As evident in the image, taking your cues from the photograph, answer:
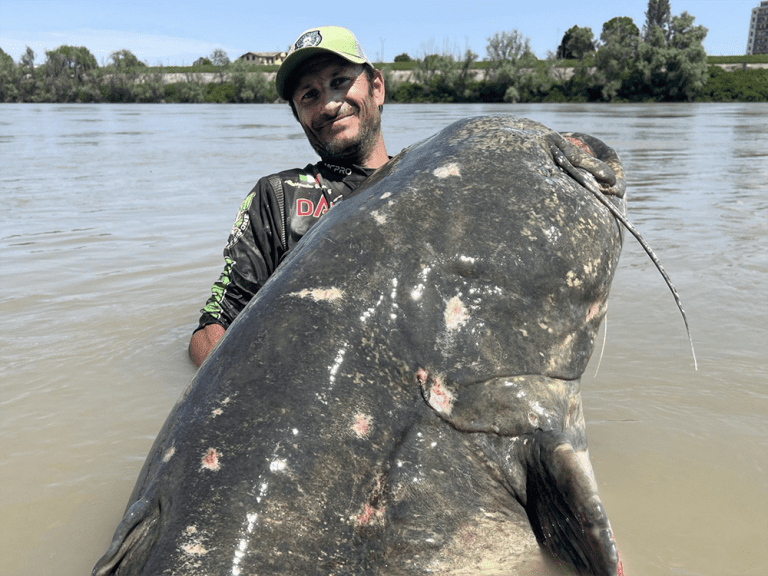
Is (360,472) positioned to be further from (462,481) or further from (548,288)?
(548,288)

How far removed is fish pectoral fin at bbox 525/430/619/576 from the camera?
1.49 metres

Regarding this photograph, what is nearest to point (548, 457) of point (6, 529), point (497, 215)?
point (497, 215)

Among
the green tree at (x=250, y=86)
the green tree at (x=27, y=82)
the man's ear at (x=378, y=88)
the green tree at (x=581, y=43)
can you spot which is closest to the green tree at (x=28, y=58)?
the green tree at (x=27, y=82)

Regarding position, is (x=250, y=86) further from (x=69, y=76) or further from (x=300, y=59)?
(x=300, y=59)

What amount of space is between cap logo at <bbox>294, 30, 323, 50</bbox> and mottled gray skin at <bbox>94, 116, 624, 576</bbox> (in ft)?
4.17

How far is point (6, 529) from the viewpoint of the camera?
2453 millimetres

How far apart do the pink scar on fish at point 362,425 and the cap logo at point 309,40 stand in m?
1.94

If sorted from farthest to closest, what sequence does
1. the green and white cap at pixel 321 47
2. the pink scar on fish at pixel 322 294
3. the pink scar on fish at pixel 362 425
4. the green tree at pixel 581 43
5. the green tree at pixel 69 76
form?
the green tree at pixel 581 43 → the green tree at pixel 69 76 → the green and white cap at pixel 321 47 → the pink scar on fish at pixel 322 294 → the pink scar on fish at pixel 362 425

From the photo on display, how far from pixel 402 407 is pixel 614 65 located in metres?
69.8

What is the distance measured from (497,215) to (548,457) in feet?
2.25

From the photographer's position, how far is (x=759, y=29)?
158 meters

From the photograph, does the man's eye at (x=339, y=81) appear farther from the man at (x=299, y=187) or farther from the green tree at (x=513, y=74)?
the green tree at (x=513, y=74)

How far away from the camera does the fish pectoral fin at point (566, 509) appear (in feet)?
4.88

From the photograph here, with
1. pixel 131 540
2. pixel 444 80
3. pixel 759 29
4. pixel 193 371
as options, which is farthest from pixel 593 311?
pixel 759 29
